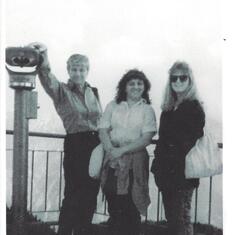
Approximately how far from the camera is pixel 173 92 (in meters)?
1.70

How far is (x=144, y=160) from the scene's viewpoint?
1.71 metres

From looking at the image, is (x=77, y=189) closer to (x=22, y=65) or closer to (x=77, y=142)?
(x=77, y=142)

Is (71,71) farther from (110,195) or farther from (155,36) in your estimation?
(110,195)

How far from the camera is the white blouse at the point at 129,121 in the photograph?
1708 millimetres

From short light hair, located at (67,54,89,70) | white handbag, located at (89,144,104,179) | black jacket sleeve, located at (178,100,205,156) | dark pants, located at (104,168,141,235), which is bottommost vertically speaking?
dark pants, located at (104,168,141,235)

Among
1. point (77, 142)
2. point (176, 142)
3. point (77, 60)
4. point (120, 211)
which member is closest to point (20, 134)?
point (77, 142)

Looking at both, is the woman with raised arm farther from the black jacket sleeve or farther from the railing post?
the black jacket sleeve

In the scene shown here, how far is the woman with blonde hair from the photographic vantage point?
1689 mm

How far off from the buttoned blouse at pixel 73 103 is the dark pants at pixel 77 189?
0.12 ft

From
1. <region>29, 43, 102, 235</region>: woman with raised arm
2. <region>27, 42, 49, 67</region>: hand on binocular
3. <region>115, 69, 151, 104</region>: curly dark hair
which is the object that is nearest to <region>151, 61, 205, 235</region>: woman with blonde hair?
<region>115, 69, 151, 104</region>: curly dark hair

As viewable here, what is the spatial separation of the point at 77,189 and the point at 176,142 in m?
0.37

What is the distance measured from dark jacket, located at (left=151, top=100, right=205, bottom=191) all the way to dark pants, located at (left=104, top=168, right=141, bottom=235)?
0.11m

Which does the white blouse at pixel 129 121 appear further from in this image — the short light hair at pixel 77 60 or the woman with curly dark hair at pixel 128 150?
the short light hair at pixel 77 60

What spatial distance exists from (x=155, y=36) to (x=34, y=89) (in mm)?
446
